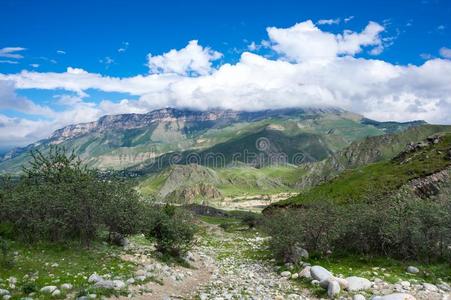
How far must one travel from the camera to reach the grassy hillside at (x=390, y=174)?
3898 inches

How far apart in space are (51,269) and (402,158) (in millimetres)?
121862

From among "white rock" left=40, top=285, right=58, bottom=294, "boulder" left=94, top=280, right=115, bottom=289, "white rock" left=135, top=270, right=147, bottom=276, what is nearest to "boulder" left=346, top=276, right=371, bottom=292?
"white rock" left=135, top=270, right=147, bottom=276

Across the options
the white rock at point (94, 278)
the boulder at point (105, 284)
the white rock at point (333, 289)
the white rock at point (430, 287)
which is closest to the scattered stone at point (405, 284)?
the white rock at point (430, 287)

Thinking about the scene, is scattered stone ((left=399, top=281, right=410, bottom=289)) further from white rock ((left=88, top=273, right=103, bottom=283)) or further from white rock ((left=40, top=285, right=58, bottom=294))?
white rock ((left=40, top=285, right=58, bottom=294))

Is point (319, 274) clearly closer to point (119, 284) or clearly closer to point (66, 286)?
point (119, 284)

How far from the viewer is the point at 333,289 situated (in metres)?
24.4

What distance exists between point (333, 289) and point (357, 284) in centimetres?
201

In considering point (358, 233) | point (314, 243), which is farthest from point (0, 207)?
point (358, 233)

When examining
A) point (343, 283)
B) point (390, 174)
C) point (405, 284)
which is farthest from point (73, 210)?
point (390, 174)

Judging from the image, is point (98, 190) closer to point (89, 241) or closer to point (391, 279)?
point (89, 241)

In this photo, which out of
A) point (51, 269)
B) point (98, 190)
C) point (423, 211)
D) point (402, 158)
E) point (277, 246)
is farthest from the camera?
point (402, 158)

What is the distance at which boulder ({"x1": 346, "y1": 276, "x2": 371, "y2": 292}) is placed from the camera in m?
25.0

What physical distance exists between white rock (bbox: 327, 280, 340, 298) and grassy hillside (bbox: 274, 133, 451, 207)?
64492 mm

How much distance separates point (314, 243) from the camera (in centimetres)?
3872
